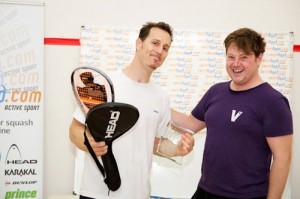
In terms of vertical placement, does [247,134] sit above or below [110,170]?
above

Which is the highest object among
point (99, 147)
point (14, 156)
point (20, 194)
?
point (99, 147)

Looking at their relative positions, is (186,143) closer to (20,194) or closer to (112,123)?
(112,123)

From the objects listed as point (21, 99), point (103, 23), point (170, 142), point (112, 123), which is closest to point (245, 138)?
point (170, 142)

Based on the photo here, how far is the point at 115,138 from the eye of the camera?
1.58 meters

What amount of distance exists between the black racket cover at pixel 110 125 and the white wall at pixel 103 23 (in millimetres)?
2064

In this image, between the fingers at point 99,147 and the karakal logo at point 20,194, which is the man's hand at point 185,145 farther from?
the karakal logo at point 20,194

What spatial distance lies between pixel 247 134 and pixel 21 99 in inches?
103

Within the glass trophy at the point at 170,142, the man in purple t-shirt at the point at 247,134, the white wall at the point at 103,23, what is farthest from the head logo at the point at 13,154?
the man in purple t-shirt at the point at 247,134

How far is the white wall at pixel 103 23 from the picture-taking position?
3.47m

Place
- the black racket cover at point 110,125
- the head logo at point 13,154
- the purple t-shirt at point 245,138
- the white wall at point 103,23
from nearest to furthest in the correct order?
1. the black racket cover at point 110,125
2. the purple t-shirt at point 245,138
3. the head logo at point 13,154
4. the white wall at point 103,23

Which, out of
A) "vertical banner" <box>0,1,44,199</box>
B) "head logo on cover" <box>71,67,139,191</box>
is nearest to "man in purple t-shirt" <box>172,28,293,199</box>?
"head logo on cover" <box>71,67,139,191</box>

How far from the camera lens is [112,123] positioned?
1.52m

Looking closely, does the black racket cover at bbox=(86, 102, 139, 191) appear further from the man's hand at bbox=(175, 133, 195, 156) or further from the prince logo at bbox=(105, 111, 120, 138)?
the man's hand at bbox=(175, 133, 195, 156)

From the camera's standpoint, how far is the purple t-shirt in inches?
66.1
